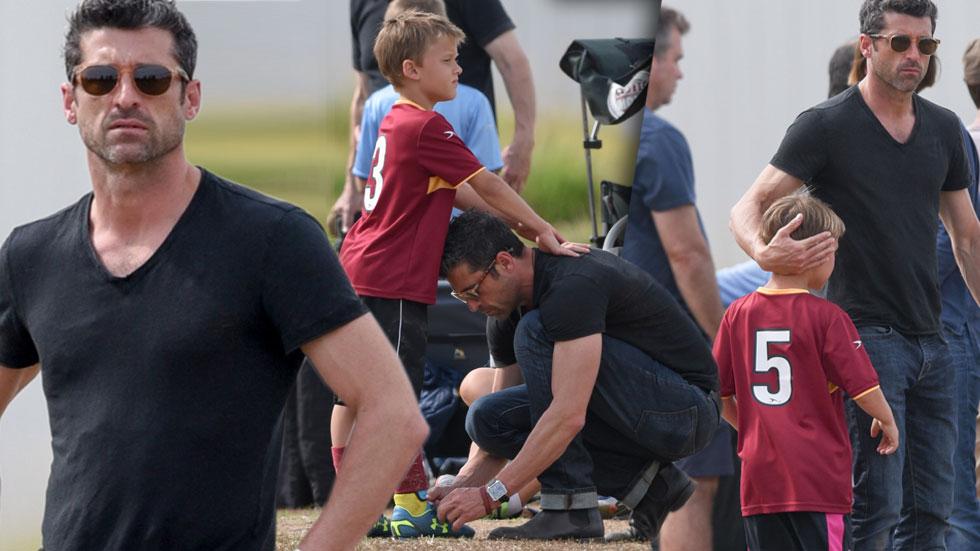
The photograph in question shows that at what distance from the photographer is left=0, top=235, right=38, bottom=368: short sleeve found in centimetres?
224

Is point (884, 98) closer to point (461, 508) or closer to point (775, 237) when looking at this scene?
point (775, 237)

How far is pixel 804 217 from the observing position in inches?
162

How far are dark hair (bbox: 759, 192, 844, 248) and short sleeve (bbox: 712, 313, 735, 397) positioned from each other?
0.86 ft

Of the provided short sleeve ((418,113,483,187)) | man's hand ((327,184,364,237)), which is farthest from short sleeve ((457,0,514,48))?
short sleeve ((418,113,483,187))

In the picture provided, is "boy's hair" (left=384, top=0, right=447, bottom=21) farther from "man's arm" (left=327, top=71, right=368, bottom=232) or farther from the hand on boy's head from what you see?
the hand on boy's head

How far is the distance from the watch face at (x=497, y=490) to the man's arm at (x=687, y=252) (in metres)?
0.99

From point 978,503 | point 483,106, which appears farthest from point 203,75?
point 978,503

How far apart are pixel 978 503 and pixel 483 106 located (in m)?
2.00

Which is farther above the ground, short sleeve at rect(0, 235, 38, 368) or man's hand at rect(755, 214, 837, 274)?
short sleeve at rect(0, 235, 38, 368)

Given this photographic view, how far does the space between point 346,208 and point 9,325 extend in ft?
10.4

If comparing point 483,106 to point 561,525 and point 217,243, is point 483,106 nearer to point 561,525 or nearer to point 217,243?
point 561,525

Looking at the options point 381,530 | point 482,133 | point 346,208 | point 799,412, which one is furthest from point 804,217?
point 346,208

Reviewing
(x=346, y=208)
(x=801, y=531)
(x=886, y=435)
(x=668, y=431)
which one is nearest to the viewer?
(x=801, y=531)

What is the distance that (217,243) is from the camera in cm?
214
